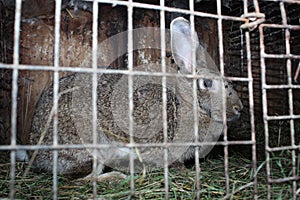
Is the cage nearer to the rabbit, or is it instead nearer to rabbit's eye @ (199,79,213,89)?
the rabbit

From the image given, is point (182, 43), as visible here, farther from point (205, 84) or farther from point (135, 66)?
point (135, 66)

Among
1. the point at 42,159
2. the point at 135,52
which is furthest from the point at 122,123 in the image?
the point at 135,52

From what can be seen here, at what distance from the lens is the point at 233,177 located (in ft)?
8.53

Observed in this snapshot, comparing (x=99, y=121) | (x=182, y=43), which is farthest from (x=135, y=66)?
(x=99, y=121)

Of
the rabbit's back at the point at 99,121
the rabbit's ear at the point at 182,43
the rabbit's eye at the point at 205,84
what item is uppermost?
the rabbit's ear at the point at 182,43

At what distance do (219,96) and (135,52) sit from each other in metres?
1.37

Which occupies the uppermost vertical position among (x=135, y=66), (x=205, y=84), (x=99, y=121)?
(x=135, y=66)

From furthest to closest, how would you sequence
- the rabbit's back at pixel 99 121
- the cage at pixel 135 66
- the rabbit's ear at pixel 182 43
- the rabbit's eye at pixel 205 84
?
the rabbit's eye at pixel 205 84, the rabbit's ear at pixel 182 43, the rabbit's back at pixel 99 121, the cage at pixel 135 66

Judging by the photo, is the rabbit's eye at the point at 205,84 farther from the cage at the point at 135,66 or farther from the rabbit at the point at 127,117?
the cage at the point at 135,66

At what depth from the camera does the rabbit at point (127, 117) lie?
9.57 ft

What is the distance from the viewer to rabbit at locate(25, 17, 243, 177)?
292cm

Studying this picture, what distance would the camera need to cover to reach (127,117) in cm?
307

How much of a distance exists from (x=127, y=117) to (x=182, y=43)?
897 millimetres

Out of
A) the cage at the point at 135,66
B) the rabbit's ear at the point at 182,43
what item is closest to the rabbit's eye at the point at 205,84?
the rabbit's ear at the point at 182,43
